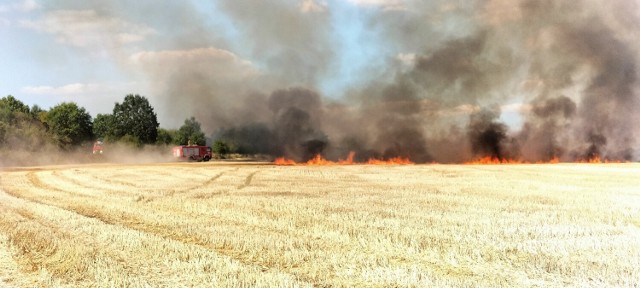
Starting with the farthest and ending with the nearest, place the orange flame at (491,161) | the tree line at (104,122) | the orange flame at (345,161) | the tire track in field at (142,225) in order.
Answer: the tree line at (104,122)
the orange flame at (491,161)
the orange flame at (345,161)
the tire track in field at (142,225)

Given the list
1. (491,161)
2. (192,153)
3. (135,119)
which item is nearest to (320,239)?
(491,161)

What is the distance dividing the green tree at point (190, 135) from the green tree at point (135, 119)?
8.53 metres

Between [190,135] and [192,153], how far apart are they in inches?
2555

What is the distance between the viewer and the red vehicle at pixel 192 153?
68.6 meters

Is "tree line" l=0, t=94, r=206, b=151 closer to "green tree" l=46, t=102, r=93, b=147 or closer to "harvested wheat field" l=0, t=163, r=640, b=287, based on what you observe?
"green tree" l=46, t=102, r=93, b=147

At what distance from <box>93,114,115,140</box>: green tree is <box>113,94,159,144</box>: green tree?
65 cm

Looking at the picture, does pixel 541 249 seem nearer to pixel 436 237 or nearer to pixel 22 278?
pixel 436 237

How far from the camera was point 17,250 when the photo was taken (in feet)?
36.4

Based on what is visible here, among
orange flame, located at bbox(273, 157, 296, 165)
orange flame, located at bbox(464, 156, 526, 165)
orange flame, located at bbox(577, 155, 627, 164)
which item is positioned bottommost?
orange flame, located at bbox(273, 157, 296, 165)

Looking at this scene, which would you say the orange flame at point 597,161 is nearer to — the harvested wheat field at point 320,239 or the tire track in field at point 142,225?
the harvested wheat field at point 320,239

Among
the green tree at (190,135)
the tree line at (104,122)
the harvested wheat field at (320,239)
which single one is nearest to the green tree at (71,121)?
the tree line at (104,122)

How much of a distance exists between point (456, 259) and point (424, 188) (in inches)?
627

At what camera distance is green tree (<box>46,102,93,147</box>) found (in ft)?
339

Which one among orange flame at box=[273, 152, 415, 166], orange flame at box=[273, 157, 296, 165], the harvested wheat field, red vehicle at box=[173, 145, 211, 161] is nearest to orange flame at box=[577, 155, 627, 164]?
orange flame at box=[273, 152, 415, 166]
